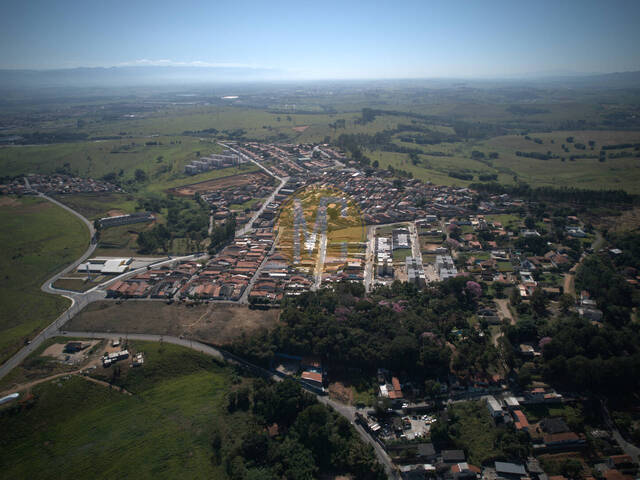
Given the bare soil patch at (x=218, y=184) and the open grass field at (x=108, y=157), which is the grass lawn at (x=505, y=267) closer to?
the bare soil patch at (x=218, y=184)

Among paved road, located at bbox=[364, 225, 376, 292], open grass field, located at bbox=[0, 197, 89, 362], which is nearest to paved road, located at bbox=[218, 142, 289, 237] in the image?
paved road, located at bbox=[364, 225, 376, 292]

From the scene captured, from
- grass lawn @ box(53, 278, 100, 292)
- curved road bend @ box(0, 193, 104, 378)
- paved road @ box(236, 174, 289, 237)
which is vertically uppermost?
paved road @ box(236, 174, 289, 237)

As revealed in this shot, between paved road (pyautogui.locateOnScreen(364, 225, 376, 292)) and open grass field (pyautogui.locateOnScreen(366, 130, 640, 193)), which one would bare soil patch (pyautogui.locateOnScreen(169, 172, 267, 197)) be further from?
paved road (pyautogui.locateOnScreen(364, 225, 376, 292))

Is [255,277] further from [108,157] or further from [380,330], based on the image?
[108,157]

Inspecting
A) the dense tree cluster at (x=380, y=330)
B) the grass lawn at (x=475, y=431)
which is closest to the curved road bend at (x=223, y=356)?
the dense tree cluster at (x=380, y=330)

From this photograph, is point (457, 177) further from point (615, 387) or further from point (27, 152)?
point (27, 152)

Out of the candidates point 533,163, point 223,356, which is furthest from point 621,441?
point 533,163
